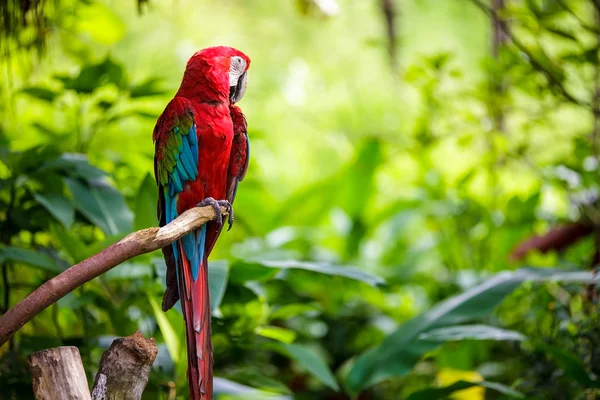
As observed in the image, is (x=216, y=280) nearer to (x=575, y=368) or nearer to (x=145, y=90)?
(x=145, y=90)

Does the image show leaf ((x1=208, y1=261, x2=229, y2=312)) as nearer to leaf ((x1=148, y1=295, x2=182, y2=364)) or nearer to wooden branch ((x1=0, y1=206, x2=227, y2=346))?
leaf ((x1=148, y1=295, x2=182, y2=364))

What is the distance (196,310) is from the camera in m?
0.68

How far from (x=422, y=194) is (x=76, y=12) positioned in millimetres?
1159

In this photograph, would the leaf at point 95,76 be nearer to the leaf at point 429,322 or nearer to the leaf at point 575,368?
the leaf at point 429,322

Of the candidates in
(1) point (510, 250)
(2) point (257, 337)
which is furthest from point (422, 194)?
(2) point (257, 337)

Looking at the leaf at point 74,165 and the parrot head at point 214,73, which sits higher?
the leaf at point 74,165

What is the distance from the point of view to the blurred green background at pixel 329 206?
1.12 m

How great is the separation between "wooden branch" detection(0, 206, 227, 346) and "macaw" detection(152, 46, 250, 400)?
62 mm

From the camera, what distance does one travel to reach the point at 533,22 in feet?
4.40

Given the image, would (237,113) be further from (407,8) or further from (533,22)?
(407,8)

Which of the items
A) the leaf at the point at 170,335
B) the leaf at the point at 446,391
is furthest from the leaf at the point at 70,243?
the leaf at the point at 446,391

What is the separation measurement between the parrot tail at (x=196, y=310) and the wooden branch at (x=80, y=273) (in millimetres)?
51

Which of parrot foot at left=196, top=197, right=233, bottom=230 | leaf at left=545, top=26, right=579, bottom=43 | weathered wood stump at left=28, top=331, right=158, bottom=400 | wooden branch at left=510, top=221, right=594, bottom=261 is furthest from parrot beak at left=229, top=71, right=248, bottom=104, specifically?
wooden branch at left=510, top=221, right=594, bottom=261

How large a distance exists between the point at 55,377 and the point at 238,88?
1.21 ft
